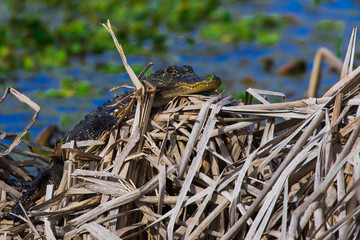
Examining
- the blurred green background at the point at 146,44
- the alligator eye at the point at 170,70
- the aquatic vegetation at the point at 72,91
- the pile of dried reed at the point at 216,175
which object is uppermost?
the blurred green background at the point at 146,44

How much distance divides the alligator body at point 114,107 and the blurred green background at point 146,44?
3342mm

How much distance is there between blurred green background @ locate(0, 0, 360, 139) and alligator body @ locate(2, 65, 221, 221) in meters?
3.34

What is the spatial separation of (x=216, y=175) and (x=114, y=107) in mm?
1123

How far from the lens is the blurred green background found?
7900mm

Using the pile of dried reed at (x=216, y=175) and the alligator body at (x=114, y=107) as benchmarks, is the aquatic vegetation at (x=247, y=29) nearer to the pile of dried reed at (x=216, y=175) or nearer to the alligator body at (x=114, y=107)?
the alligator body at (x=114, y=107)

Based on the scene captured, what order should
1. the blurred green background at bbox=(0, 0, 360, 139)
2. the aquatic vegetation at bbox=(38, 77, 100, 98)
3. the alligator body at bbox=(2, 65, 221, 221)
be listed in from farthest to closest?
1. the blurred green background at bbox=(0, 0, 360, 139)
2. the aquatic vegetation at bbox=(38, 77, 100, 98)
3. the alligator body at bbox=(2, 65, 221, 221)

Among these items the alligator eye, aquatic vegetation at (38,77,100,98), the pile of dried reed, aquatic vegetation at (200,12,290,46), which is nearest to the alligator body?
the alligator eye

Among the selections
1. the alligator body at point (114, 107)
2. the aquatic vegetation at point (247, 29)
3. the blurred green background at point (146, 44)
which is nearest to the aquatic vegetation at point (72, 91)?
the blurred green background at point (146, 44)

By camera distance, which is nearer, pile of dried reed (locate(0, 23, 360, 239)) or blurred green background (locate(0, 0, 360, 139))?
pile of dried reed (locate(0, 23, 360, 239))

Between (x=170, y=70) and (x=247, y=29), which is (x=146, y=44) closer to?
(x=247, y=29)

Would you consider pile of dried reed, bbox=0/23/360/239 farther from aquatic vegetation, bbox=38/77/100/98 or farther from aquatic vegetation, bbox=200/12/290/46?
aquatic vegetation, bbox=200/12/290/46

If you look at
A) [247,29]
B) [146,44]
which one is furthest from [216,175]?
[247,29]

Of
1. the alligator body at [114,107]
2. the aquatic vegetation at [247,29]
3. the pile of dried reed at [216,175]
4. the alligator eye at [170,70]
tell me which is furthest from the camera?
the aquatic vegetation at [247,29]

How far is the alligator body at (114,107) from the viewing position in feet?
9.37
